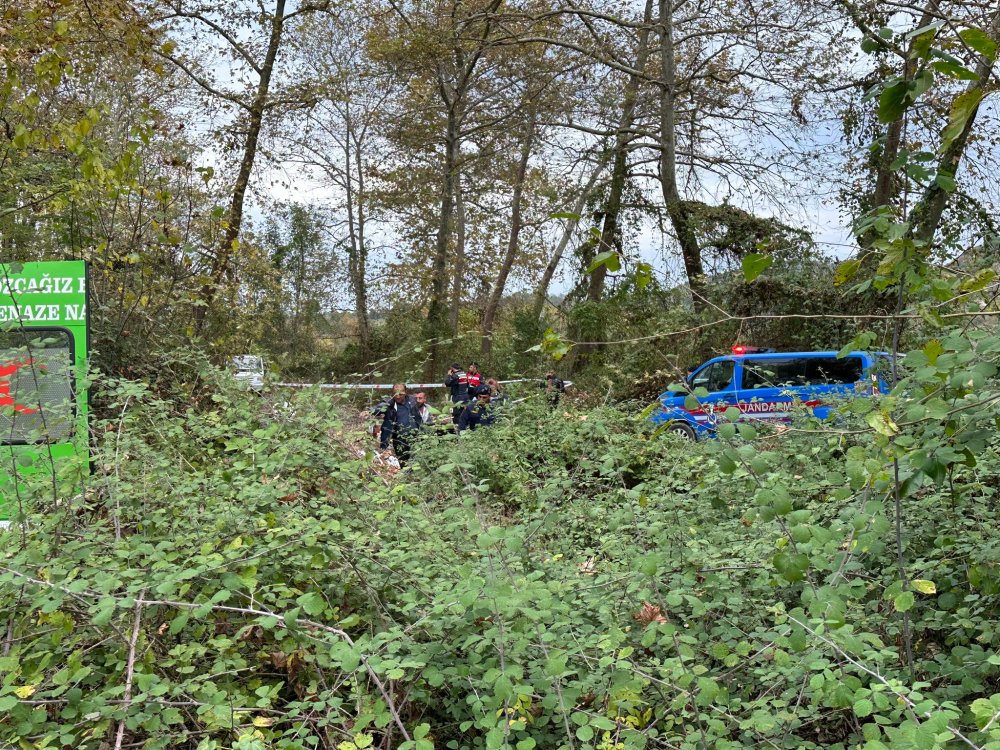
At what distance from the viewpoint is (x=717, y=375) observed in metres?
14.6

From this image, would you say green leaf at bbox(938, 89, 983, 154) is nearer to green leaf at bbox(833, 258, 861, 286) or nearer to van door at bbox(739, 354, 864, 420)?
green leaf at bbox(833, 258, 861, 286)

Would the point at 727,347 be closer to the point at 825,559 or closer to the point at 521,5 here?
the point at 521,5

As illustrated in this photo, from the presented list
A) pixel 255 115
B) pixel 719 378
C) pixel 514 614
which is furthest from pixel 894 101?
pixel 255 115

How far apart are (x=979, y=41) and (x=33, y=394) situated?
14.3 ft

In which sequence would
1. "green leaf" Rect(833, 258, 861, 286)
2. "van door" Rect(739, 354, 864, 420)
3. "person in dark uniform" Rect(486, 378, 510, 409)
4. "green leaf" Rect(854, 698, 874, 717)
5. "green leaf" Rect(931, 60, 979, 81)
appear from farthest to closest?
"van door" Rect(739, 354, 864, 420) → "person in dark uniform" Rect(486, 378, 510, 409) → "green leaf" Rect(833, 258, 861, 286) → "green leaf" Rect(931, 60, 979, 81) → "green leaf" Rect(854, 698, 874, 717)

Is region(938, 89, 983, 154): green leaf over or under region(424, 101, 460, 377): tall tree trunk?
under

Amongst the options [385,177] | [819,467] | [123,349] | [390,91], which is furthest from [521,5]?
[819,467]

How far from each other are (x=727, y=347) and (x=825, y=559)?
14.7 meters

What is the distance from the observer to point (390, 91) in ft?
82.3

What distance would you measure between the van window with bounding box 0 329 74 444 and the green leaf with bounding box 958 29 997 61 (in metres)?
4.12

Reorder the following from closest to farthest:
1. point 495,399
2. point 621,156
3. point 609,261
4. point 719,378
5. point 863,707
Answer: point 863,707 → point 609,261 → point 495,399 → point 719,378 → point 621,156

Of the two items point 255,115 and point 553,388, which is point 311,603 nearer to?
point 553,388

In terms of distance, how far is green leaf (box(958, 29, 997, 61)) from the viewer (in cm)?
220

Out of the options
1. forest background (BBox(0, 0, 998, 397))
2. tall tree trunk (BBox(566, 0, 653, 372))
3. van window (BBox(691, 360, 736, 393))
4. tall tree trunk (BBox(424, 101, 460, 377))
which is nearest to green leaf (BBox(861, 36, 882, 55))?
forest background (BBox(0, 0, 998, 397))
